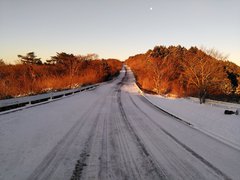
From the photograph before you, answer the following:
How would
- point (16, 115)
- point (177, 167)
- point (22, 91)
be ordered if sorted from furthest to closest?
point (22, 91) < point (16, 115) < point (177, 167)

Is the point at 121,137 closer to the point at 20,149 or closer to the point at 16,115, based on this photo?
the point at 20,149

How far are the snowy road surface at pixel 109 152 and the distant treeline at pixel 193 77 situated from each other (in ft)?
69.3

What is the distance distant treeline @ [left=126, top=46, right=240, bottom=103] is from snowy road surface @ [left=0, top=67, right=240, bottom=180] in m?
21.1

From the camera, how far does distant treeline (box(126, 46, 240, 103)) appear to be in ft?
102

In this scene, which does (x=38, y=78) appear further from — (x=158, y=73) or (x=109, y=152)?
(x=109, y=152)

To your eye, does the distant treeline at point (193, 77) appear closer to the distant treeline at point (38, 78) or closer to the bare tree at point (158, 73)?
the bare tree at point (158, 73)

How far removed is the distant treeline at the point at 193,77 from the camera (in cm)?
3111

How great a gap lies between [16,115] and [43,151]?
5959 millimetres

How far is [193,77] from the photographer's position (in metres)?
34.6

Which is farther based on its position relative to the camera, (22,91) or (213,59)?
(213,59)

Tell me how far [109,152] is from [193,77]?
101 feet

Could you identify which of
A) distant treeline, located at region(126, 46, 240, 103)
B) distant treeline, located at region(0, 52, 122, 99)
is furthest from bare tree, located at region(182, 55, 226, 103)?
distant treeline, located at region(0, 52, 122, 99)

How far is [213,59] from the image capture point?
3253cm

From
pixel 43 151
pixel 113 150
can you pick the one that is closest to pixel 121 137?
pixel 113 150
